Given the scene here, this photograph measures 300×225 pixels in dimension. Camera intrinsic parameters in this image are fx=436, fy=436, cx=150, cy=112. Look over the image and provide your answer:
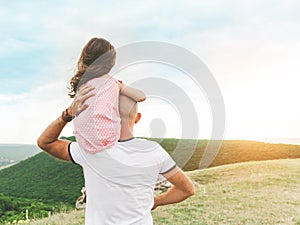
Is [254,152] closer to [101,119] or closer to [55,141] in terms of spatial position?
[55,141]

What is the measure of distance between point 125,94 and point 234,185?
33.6 ft

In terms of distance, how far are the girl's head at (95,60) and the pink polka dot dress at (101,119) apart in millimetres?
76

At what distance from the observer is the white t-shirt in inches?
58.4

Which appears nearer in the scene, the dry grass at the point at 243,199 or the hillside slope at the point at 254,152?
the dry grass at the point at 243,199

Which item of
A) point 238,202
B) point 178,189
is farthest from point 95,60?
point 238,202

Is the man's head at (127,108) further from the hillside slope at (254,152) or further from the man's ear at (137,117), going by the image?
the hillside slope at (254,152)

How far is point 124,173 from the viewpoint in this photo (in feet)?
4.97

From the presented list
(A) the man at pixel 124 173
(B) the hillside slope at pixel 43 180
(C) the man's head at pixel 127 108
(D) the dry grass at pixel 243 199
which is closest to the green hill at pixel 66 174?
(B) the hillside slope at pixel 43 180

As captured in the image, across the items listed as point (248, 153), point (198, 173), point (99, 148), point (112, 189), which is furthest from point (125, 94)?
point (248, 153)

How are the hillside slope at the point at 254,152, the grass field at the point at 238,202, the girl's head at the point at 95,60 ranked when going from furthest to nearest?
the hillside slope at the point at 254,152
the grass field at the point at 238,202
the girl's head at the point at 95,60

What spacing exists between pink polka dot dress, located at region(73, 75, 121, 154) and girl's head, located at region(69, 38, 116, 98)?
0.25 feet

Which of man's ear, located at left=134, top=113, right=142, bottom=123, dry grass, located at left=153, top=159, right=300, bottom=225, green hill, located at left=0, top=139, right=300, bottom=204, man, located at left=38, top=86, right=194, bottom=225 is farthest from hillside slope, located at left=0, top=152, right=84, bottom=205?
man's ear, located at left=134, top=113, right=142, bottom=123

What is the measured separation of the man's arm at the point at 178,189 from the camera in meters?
1.55

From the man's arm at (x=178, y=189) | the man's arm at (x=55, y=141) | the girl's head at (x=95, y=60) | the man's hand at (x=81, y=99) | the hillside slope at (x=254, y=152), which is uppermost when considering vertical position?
the girl's head at (x=95, y=60)
